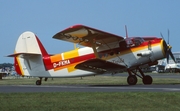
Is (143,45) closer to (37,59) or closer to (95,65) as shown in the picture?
(95,65)

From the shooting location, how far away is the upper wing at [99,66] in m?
20.8

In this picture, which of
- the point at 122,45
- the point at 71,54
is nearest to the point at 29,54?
the point at 71,54

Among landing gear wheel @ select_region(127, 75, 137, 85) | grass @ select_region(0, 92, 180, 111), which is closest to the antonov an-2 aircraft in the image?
landing gear wheel @ select_region(127, 75, 137, 85)

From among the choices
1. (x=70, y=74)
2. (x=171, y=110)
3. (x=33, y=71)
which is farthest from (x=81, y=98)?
(x=33, y=71)

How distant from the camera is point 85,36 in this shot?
70.0 feet

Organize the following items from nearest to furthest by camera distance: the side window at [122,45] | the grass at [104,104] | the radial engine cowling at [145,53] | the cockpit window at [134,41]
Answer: the grass at [104,104] → the radial engine cowling at [145,53] → the cockpit window at [134,41] → the side window at [122,45]

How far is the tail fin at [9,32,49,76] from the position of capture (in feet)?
81.4

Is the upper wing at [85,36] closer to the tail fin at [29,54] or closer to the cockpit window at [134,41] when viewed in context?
the cockpit window at [134,41]

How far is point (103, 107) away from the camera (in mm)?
9328

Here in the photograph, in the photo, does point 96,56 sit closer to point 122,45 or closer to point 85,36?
point 85,36

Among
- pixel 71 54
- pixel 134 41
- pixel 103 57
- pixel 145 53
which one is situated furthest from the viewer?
pixel 71 54

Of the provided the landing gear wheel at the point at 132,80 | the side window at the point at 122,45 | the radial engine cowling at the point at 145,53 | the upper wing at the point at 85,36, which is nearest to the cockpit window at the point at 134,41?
the side window at the point at 122,45

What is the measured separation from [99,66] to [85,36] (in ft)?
6.24

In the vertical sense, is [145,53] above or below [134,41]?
below
